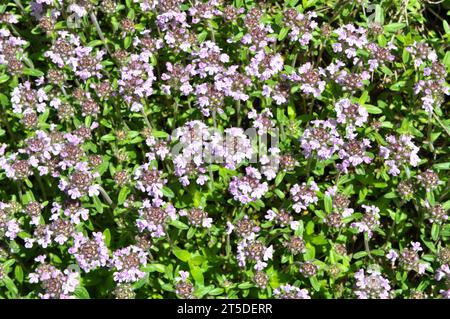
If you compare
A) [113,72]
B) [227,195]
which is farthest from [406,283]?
[113,72]

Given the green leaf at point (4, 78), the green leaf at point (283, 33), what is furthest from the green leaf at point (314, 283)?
the green leaf at point (4, 78)

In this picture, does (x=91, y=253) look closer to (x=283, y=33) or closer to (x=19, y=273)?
(x=19, y=273)

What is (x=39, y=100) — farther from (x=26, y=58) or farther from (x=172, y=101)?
(x=172, y=101)

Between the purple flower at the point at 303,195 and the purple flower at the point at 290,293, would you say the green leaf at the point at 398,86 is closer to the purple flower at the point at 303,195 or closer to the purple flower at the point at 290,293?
the purple flower at the point at 303,195

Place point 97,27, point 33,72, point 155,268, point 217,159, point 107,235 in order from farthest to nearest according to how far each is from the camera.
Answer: point 97,27 → point 33,72 → point 217,159 → point 107,235 → point 155,268

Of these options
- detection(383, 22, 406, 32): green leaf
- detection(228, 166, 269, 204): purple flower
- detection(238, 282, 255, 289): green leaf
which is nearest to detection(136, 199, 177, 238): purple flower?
detection(228, 166, 269, 204): purple flower

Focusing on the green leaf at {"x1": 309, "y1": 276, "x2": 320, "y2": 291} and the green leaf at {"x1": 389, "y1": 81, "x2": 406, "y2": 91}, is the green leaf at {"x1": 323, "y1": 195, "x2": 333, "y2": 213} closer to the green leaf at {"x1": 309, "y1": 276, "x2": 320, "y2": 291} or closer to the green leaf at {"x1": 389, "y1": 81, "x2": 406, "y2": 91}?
the green leaf at {"x1": 309, "y1": 276, "x2": 320, "y2": 291}

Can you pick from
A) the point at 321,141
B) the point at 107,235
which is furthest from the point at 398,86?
the point at 107,235

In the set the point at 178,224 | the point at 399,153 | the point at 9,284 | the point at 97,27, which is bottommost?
the point at 9,284

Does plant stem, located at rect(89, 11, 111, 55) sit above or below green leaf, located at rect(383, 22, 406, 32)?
below
